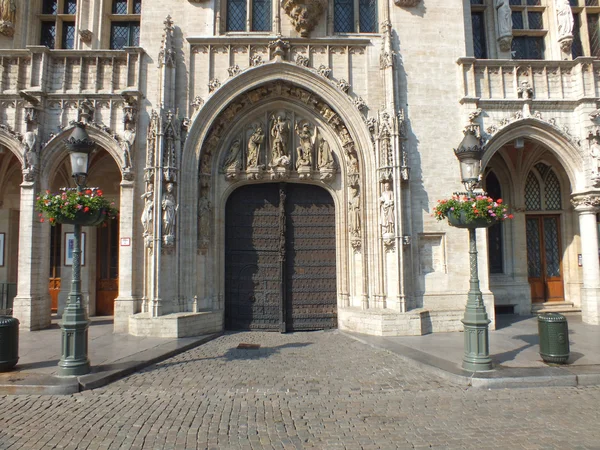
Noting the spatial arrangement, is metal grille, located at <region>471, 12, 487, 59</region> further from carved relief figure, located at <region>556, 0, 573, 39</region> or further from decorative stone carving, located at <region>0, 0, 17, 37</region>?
decorative stone carving, located at <region>0, 0, 17, 37</region>

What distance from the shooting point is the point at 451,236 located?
36.4 ft

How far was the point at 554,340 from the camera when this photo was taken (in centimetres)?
720

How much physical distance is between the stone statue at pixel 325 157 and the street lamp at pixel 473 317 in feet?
15.8

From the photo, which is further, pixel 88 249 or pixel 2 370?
pixel 88 249

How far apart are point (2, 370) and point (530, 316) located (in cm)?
1395

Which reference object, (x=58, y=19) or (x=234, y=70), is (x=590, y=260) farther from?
(x=58, y=19)

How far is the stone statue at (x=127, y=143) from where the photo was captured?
1080 cm

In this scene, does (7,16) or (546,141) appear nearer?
(546,141)

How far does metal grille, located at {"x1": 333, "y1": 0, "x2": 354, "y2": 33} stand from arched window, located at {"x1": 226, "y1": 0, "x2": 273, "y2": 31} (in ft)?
6.74

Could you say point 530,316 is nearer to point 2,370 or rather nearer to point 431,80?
point 431,80

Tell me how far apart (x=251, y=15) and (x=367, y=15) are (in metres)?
3.62

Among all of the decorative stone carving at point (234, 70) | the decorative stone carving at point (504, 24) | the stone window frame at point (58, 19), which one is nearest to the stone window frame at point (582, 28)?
the decorative stone carving at point (504, 24)

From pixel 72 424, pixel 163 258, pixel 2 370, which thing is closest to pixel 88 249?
pixel 163 258

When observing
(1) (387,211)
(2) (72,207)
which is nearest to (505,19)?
(1) (387,211)
